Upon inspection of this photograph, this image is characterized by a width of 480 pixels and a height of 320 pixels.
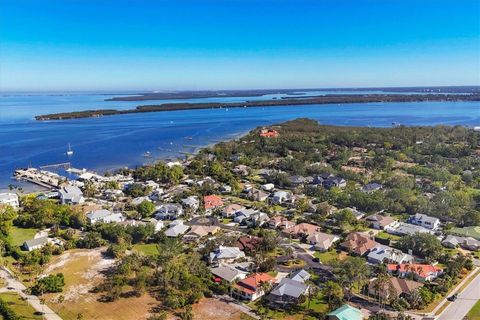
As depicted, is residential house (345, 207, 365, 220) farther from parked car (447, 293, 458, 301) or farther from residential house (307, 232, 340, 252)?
parked car (447, 293, 458, 301)

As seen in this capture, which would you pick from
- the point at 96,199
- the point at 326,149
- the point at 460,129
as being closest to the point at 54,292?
the point at 96,199

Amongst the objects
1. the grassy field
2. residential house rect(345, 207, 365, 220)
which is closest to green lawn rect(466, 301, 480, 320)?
residential house rect(345, 207, 365, 220)

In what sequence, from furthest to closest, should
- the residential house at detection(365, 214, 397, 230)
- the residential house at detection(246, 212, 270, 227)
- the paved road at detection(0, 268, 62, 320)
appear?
the residential house at detection(246, 212, 270, 227) → the residential house at detection(365, 214, 397, 230) → the paved road at detection(0, 268, 62, 320)

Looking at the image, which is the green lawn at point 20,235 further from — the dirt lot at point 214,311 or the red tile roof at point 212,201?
the dirt lot at point 214,311

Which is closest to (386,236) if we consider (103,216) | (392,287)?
(392,287)

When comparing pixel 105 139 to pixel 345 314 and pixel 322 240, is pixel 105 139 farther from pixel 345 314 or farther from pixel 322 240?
pixel 345 314

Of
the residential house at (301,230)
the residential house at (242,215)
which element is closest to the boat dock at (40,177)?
the residential house at (242,215)

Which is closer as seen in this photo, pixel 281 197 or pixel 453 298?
pixel 453 298
